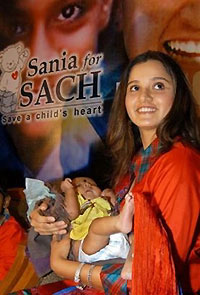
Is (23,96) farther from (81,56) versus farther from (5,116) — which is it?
(81,56)

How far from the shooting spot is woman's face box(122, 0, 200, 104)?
1.85 m

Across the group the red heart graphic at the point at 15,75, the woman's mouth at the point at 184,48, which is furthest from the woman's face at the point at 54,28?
the woman's mouth at the point at 184,48

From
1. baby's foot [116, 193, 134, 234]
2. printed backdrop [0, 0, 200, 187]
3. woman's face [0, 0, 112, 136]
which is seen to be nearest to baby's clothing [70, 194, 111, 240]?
baby's foot [116, 193, 134, 234]

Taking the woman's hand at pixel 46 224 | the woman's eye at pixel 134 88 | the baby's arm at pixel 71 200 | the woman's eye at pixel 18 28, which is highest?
the woman's eye at pixel 18 28

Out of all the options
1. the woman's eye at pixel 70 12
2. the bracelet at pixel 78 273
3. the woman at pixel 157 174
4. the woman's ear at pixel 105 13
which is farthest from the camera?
the woman's eye at pixel 70 12

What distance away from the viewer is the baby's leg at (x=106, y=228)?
1.04 m

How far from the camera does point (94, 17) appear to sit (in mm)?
2154

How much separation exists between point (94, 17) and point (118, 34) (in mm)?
187

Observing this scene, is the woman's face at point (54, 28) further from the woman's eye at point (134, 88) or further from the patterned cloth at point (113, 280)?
the patterned cloth at point (113, 280)

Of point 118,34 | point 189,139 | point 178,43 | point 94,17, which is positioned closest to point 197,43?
point 178,43

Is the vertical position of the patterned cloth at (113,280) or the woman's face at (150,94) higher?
the woman's face at (150,94)

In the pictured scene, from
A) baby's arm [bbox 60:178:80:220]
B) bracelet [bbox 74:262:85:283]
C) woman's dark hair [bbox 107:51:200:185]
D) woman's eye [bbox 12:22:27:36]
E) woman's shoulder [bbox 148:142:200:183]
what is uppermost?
woman's eye [bbox 12:22:27:36]

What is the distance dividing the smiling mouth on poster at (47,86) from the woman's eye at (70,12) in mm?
170

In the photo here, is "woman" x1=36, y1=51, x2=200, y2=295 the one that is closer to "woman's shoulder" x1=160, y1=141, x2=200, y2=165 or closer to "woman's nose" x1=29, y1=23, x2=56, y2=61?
"woman's shoulder" x1=160, y1=141, x2=200, y2=165
